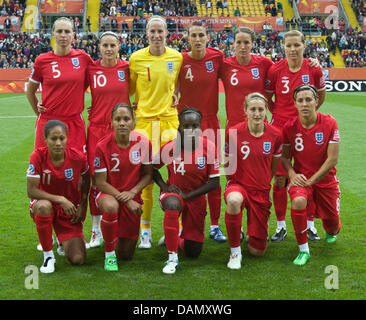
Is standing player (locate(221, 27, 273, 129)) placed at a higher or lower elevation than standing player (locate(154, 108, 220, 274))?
higher

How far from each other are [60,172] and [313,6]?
32589 mm

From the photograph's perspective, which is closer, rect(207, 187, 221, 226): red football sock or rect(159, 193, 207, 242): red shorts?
rect(159, 193, 207, 242): red shorts

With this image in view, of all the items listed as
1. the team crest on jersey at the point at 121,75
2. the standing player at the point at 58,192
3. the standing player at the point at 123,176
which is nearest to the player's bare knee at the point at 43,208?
the standing player at the point at 58,192

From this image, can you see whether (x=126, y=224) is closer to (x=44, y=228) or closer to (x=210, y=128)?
(x=44, y=228)

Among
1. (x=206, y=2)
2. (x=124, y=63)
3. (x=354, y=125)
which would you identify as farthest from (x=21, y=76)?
(x=124, y=63)

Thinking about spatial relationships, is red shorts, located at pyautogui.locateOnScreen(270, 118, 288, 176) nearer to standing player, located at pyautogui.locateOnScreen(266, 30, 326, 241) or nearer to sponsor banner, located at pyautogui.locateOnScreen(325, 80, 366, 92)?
standing player, located at pyautogui.locateOnScreen(266, 30, 326, 241)

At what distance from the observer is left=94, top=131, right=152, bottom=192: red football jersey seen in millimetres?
4434

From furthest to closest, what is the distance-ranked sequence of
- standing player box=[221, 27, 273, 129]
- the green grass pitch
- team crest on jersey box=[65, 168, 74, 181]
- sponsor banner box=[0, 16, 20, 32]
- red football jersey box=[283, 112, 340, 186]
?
sponsor banner box=[0, 16, 20, 32] < standing player box=[221, 27, 273, 129] < red football jersey box=[283, 112, 340, 186] < team crest on jersey box=[65, 168, 74, 181] < the green grass pitch

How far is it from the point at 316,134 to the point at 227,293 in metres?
1.79

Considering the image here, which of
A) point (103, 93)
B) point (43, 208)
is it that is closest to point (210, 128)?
point (103, 93)

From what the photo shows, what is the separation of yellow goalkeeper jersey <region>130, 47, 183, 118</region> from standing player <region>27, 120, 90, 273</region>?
918 mm

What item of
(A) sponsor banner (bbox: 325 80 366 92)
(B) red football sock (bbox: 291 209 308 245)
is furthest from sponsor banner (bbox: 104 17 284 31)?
(B) red football sock (bbox: 291 209 308 245)

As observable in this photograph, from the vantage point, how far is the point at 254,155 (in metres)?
4.58
